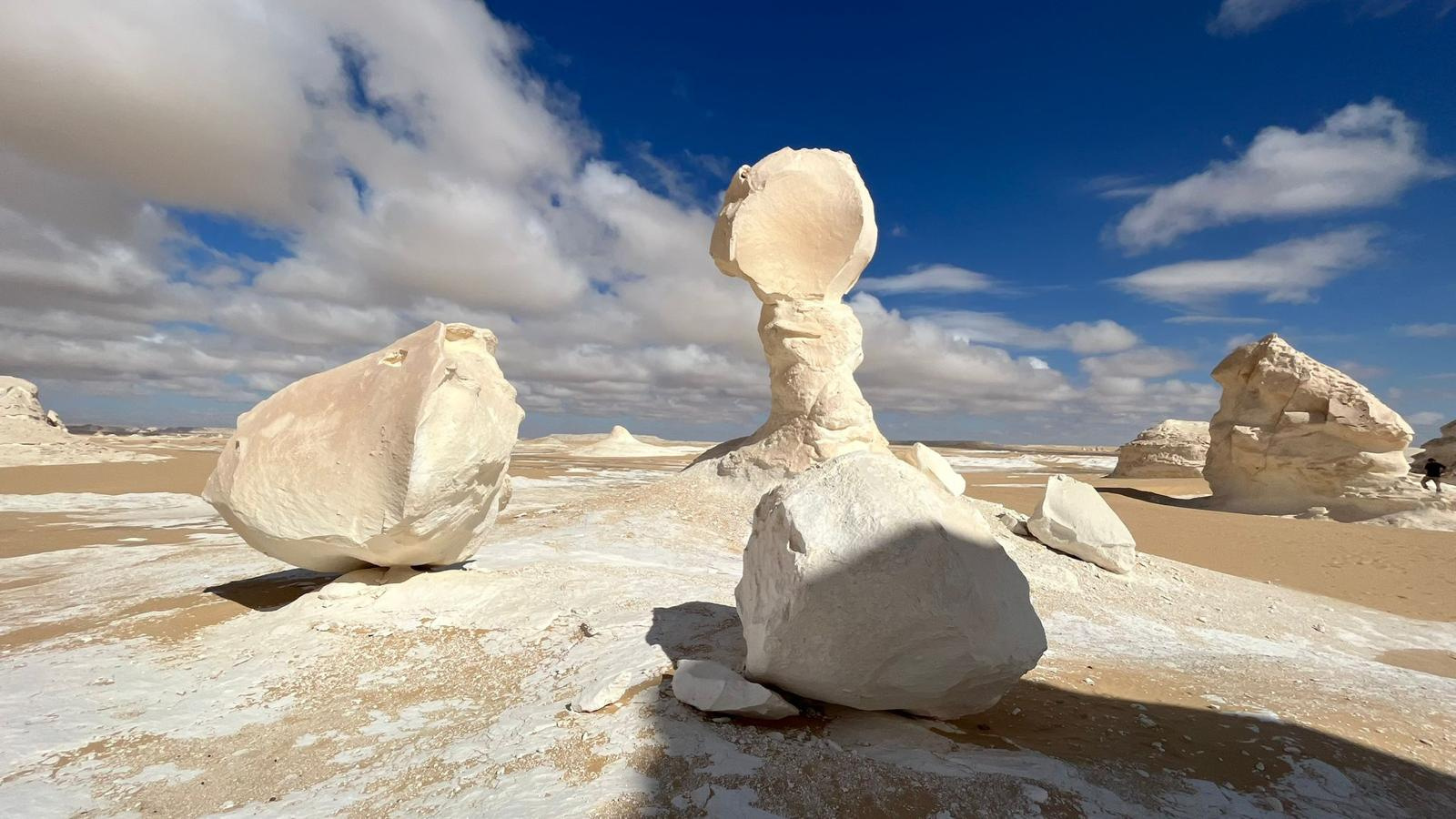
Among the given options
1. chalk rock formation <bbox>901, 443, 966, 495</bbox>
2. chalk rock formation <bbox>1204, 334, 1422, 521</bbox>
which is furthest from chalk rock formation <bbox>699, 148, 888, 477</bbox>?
chalk rock formation <bbox>1204, 334, 1422, 521</bbox>

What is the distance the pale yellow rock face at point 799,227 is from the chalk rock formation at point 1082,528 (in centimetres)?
460

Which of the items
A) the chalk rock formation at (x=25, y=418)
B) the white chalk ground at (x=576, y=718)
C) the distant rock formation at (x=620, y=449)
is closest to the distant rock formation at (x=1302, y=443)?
the white chalk ground at (x=576, y=718)

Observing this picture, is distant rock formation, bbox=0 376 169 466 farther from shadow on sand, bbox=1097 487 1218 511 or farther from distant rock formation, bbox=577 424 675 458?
shadow on sand, bbox=1097 487 1218 511

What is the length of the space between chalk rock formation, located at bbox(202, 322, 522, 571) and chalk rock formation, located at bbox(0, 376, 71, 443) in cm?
2248

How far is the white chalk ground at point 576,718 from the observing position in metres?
2.78

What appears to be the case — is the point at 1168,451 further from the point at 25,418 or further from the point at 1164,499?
the point at 25,418

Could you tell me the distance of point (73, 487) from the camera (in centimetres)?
1408

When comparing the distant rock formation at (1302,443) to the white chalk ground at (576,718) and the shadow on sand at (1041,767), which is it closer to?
the white chalk ground at (576,718)

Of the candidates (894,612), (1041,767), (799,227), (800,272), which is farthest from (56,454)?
(1041,767)

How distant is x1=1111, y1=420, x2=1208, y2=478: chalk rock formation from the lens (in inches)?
967

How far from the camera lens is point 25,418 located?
2072 centimetres

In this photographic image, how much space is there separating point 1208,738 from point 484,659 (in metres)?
4.09

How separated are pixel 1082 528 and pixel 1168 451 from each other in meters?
20.6

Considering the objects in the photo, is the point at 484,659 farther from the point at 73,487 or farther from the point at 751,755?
the point at 73,487
